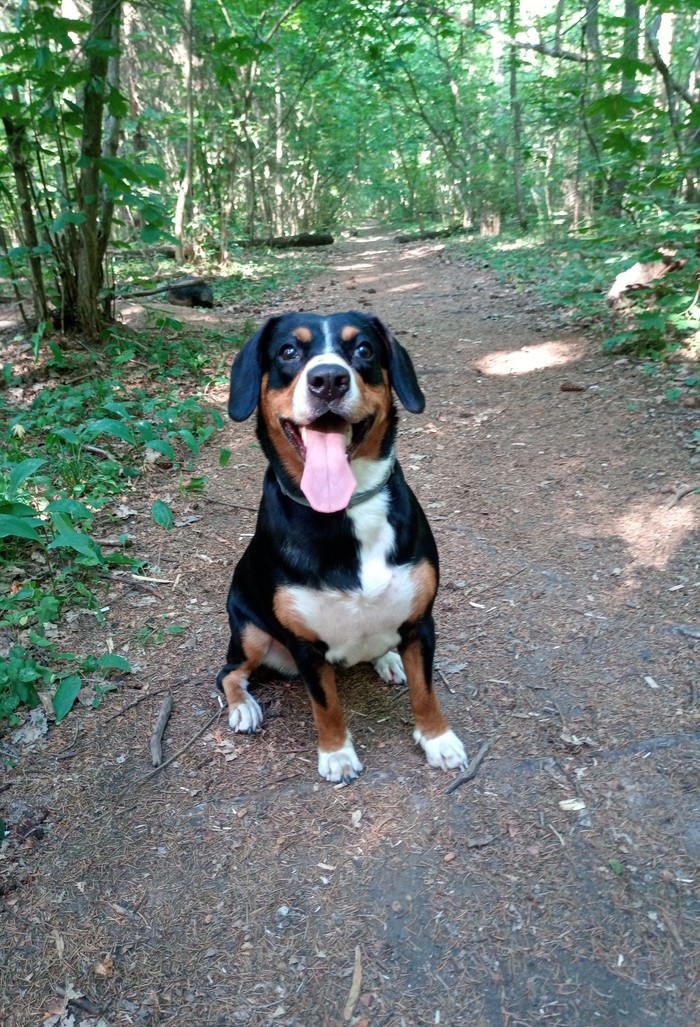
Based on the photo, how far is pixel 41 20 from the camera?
16.6 feet

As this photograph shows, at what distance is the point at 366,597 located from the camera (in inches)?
90.3

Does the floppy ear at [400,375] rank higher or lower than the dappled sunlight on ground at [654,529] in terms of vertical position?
higher

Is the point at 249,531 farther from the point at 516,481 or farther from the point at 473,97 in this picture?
the point at 473,97

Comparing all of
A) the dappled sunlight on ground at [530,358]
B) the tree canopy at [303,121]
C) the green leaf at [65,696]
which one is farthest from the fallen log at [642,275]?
the green leaf at [65,696]

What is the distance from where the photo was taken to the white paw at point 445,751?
2602mm

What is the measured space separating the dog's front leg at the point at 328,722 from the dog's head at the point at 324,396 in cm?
64

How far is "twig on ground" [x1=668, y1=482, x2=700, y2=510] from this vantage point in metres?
4.26

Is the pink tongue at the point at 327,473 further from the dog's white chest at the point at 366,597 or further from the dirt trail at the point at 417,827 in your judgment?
the dirt trail at the point at 417,827

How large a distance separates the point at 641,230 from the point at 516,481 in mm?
4153

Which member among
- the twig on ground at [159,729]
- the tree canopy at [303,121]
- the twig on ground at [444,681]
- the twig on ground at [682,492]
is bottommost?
the twig on ground at [444,681]

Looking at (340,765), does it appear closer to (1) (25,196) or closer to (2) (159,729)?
(2) (159,729)

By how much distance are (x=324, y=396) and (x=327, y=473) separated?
27 cm

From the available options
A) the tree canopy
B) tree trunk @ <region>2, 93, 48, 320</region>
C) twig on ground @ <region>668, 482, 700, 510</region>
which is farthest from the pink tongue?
tree trunk @ <region>2, 93, 48, 320</region>

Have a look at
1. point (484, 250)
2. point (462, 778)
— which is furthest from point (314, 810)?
point (484, 250)
